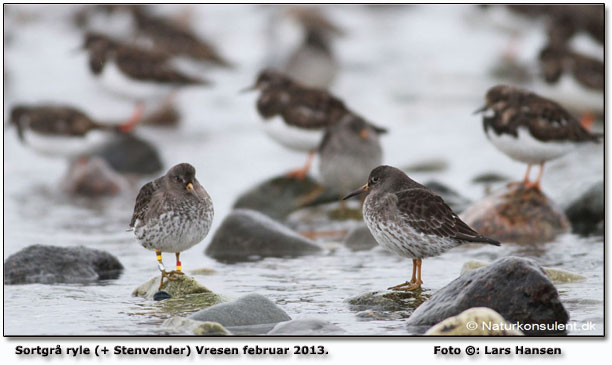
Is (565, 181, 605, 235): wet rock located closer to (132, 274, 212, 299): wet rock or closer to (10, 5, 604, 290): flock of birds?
(10, 5, 604, 290): flock of birds

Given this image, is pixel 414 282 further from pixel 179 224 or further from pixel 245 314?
pixel 179 224

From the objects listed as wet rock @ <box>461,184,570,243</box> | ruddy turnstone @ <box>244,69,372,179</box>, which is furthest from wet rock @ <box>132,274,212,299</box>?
ruddy turnstone @ <box>244,69,372,179</box>

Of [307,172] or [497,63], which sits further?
[497,63]

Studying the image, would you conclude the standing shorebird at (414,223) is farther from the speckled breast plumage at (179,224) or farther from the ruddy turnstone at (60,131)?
the ruddy turnstone at (60,131)

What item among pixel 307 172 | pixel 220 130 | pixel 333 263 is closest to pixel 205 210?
pixel 333 263

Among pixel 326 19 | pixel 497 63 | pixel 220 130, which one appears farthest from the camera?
pixel 326 19

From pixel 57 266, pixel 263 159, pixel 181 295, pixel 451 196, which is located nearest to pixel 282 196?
pixel 451 196

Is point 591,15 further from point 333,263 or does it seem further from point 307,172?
point 333,263
